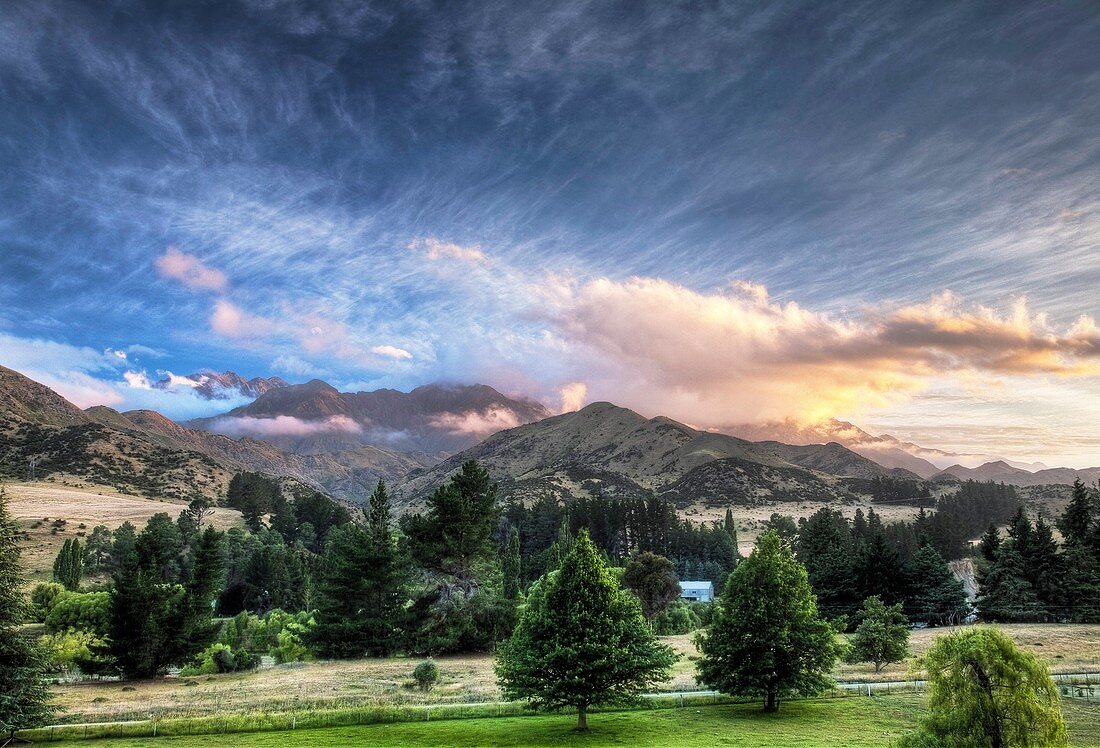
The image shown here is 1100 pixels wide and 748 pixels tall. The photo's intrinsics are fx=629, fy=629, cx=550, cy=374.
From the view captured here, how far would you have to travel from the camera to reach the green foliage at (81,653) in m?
55.0

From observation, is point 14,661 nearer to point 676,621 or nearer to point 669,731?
point 669,731

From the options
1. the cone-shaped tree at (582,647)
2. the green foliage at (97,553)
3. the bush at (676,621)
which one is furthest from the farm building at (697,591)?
the green foliage at (97,553)

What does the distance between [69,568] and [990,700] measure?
11503 cm

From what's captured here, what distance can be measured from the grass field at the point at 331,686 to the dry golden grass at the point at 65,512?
7734 cm

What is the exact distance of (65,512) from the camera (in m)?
145

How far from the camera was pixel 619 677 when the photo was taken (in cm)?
3266

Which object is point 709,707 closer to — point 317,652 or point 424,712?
point 424,712

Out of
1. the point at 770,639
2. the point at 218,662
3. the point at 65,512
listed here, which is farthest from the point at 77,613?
the point at 65,512

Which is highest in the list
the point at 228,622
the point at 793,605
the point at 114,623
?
the point at 793,605

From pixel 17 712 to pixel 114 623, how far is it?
29101 millimetres

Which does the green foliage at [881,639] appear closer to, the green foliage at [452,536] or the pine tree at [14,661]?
the green foliage at [452,536]

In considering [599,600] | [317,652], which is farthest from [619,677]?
[317,652]

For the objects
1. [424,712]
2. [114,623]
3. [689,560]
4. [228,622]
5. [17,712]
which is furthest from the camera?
[689,560]

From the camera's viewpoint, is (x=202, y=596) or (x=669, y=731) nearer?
(x=669, y=731)
